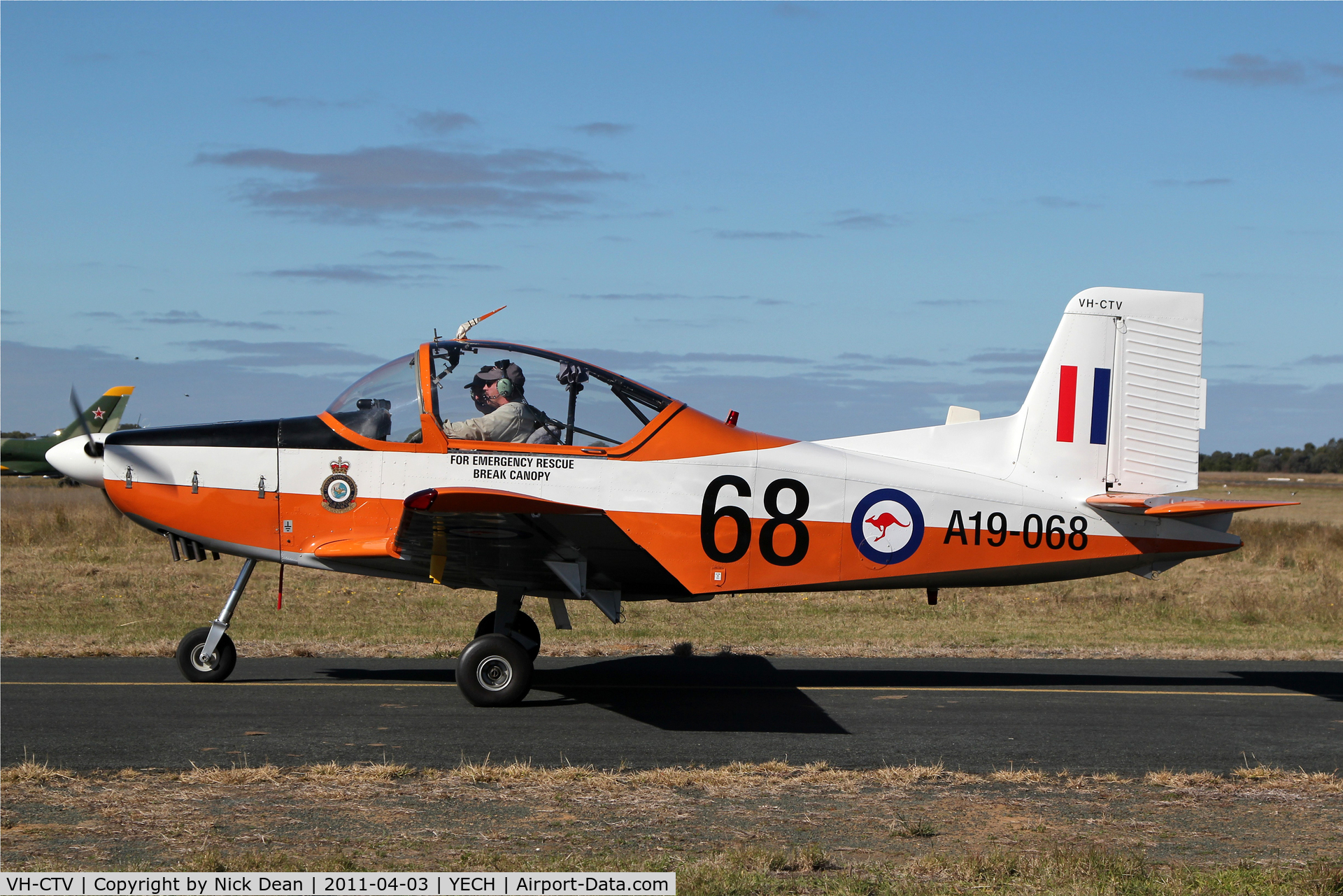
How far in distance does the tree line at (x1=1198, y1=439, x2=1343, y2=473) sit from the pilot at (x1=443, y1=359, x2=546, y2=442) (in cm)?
12776

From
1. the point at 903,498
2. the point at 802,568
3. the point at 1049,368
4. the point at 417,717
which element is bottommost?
the point at 417,717

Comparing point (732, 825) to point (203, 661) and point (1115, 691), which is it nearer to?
point (1115, 691)

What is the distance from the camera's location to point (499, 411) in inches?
358

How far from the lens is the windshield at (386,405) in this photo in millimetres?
9133

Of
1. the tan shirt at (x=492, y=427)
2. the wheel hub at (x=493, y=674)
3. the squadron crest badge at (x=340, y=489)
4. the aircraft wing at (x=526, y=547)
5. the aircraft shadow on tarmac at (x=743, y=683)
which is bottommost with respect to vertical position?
the aircraft shadow on tarmac at (x=743, y=683)

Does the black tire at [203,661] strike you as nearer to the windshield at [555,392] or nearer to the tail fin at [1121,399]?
the windshield at [555,392]

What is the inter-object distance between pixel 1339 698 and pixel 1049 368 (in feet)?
12.5

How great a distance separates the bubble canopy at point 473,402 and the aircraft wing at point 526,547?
768 millimetres

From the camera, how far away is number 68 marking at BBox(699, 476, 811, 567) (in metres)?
9.25

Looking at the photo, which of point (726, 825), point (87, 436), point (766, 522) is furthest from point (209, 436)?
point (726, 825)

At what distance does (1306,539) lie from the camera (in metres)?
27.4

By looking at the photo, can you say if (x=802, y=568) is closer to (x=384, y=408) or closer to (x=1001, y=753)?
(x=1001, y=753)

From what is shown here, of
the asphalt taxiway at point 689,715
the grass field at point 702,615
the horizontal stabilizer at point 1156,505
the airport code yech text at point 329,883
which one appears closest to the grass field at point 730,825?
the airport code yech text at point 329,883

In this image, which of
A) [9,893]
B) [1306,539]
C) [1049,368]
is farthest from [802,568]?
[1306,539]
